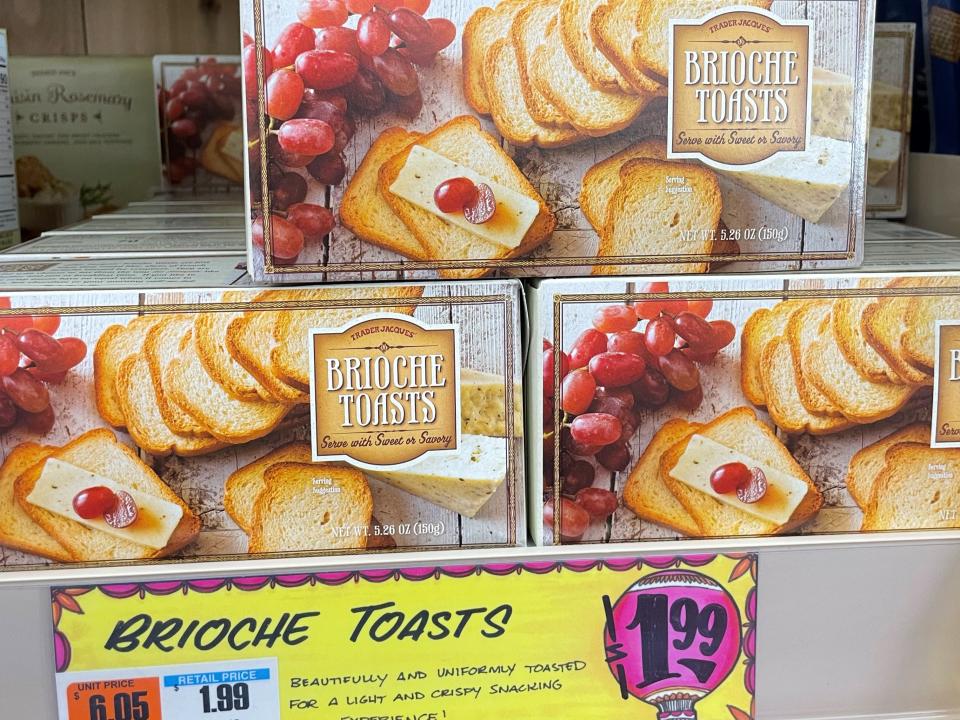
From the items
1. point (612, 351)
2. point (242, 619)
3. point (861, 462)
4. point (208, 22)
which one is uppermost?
point (208, 22)

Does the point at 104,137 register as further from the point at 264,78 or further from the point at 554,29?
the point at 554,29

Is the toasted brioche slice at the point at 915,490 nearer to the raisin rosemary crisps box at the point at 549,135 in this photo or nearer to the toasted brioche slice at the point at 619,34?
the raisin rosemary crisps box at the point at 549,135

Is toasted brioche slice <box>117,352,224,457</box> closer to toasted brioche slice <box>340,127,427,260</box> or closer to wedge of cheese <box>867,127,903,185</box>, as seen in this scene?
toasted brioche slice <box>340,127,427,260</box>

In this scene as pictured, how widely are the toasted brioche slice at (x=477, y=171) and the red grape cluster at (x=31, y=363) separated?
0.93ft

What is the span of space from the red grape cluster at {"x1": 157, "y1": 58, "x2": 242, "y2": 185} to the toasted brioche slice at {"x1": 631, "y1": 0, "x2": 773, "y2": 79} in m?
0.92

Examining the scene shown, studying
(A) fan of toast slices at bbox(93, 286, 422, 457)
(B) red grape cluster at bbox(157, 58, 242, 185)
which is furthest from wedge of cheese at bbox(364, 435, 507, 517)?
(B) red grape cluster at bbox(157, 58, 242, 185)

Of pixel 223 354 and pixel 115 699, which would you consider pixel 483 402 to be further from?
pixel 115 699

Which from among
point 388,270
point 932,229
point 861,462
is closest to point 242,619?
point 388,270

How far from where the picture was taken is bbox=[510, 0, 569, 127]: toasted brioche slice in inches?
32.9

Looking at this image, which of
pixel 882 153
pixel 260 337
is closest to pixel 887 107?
pixel 882 153

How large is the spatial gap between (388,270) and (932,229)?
776mm

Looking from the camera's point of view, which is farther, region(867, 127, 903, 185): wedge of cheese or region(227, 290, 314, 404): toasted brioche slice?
region(867, 127, 903, 185): wedge of cheese

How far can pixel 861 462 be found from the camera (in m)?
0.90

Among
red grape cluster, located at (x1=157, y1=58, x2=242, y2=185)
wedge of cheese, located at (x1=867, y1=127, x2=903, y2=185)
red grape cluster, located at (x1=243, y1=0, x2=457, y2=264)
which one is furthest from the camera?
red grape cluster, located at (x1=157, y1=58, x2=242, y2=185)
